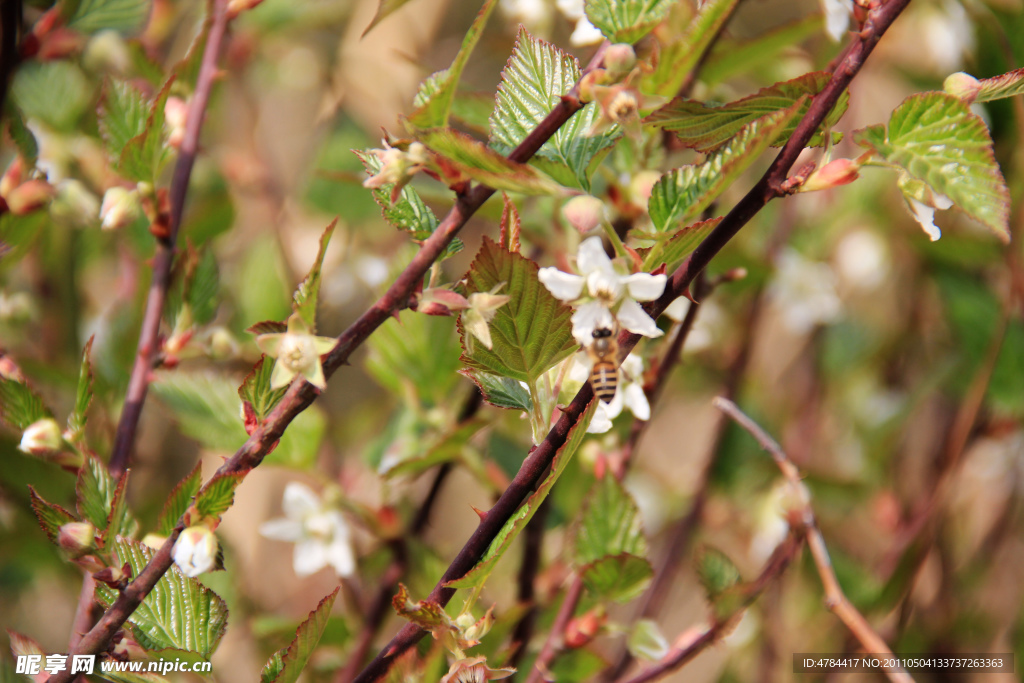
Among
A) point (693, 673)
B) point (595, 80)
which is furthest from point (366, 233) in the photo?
point (693, 673)

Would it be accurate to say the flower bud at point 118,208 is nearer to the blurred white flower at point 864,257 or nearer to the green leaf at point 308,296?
the green leaf at point 308,296

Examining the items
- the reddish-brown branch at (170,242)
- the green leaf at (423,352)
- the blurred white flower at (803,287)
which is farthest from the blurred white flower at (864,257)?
the reddish-brown branch at (170,242)

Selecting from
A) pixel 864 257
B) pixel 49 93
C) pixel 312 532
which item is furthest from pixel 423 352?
pixel 864 257

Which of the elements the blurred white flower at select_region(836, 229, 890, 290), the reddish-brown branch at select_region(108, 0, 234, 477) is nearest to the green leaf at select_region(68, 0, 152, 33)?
the reddish-brown branch at select_region(108, 0, 234, 477)

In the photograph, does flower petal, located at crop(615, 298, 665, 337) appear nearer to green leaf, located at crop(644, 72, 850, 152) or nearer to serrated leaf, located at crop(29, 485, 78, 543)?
green leaf, located at crop(644, 72, 850, 152)

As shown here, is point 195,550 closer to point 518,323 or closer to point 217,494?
point 217,494
